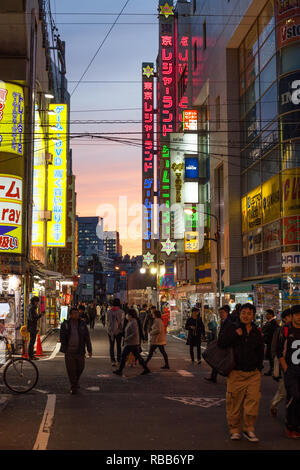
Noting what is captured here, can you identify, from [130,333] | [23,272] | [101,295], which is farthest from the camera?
[101,295]

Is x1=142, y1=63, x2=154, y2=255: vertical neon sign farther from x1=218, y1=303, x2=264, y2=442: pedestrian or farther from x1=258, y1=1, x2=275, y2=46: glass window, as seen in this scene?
x1=218, y1=303, x2=264, y2=442: pedestrian

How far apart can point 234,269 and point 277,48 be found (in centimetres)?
1193

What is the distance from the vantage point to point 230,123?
3528 cm

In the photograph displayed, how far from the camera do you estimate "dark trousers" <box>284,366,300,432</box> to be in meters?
8.53

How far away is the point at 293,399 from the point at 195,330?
1082cm

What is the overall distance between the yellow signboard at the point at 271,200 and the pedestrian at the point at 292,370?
60.3 feet

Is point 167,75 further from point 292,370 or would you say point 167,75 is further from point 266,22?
point 292,370

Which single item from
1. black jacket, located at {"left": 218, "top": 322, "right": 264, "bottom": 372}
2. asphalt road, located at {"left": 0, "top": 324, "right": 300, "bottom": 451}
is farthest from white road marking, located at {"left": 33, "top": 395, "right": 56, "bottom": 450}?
black jacket, located at {"left": 218, "top": 322, "right": 264, "bottom": 372}

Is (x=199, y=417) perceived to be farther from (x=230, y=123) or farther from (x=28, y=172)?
(x=230, y=123)

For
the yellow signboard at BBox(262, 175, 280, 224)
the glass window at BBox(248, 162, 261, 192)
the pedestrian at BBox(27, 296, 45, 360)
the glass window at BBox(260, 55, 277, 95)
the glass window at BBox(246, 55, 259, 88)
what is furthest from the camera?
the glass window at BBox(246, 55, 259, 88)

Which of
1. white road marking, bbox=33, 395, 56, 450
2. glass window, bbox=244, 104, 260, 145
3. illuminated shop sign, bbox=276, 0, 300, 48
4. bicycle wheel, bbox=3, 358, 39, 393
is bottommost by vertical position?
white road marking, bbox=33, 395, 56, 450

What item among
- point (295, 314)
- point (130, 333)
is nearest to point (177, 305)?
point (130, 333)

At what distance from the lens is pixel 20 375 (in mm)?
12758

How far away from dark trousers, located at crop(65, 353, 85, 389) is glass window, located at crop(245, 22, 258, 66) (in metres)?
22.8
